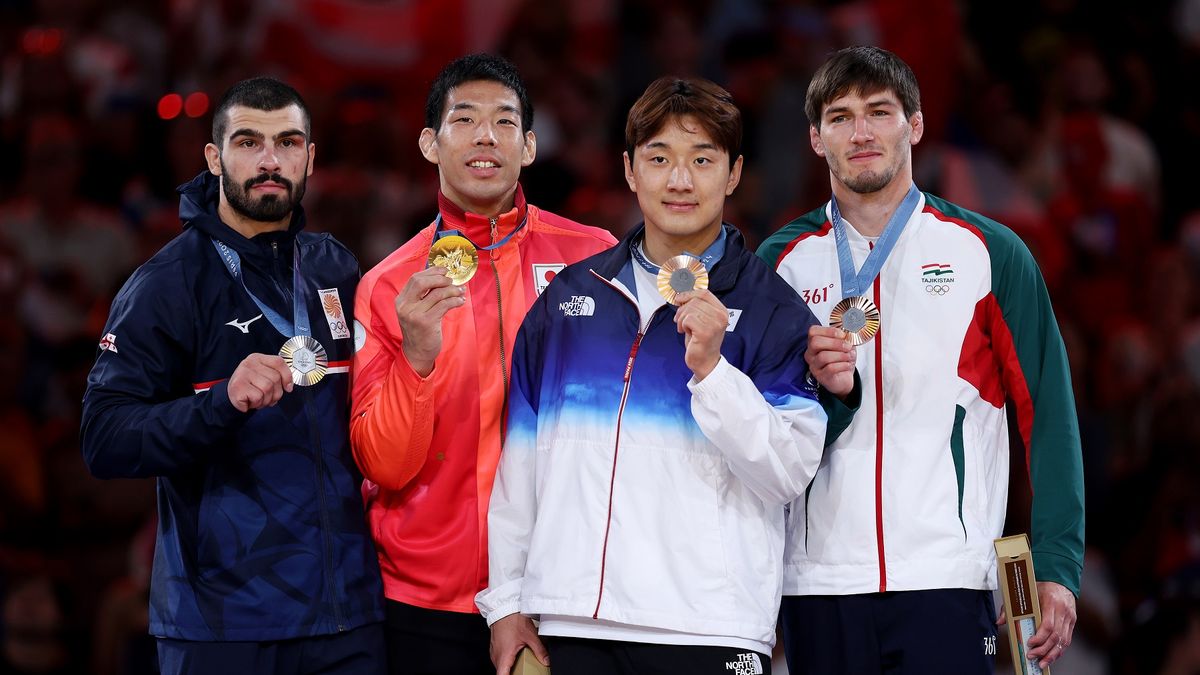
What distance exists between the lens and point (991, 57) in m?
8.88

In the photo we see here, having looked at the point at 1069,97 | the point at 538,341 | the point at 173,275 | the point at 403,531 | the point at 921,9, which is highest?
the point at 921,9

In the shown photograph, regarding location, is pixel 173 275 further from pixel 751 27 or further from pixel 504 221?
pixel 751 27

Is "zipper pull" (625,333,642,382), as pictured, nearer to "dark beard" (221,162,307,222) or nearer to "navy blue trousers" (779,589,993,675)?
"navy blue trousers" (779,589,993,675)

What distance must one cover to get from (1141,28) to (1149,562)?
152 inches

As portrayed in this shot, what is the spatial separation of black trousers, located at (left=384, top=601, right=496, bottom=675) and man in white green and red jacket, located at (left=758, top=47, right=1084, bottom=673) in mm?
823

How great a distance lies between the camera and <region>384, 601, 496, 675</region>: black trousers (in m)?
3.69

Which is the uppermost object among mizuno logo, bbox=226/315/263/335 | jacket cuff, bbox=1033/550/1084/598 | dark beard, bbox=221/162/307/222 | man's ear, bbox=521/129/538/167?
man's ear, bbox=521/129/538/167

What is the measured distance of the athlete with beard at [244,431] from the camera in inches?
138

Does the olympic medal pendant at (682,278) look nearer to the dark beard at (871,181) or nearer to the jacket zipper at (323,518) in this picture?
the dark beard at (871,181)

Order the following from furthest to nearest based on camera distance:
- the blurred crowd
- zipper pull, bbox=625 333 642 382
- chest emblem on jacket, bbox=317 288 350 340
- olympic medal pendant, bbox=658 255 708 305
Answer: the blurred crowd, chest emblem on jacket, bbox=317 288 350 340, zipper pull, bbox=625 333 642 382, olympic medal pendant, bbox=658 255 708 305

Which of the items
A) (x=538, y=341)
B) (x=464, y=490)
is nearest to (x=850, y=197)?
(x=538, y=341)

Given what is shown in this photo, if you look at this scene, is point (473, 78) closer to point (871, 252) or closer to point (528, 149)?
point (528, 149)

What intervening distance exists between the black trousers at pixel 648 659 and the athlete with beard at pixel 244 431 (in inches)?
24.1

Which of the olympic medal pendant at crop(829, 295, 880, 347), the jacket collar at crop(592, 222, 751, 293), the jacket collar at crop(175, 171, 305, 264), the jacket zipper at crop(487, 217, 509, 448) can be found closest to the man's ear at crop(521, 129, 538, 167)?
the jacket zipper at crop(487, 217, 509, 448)
